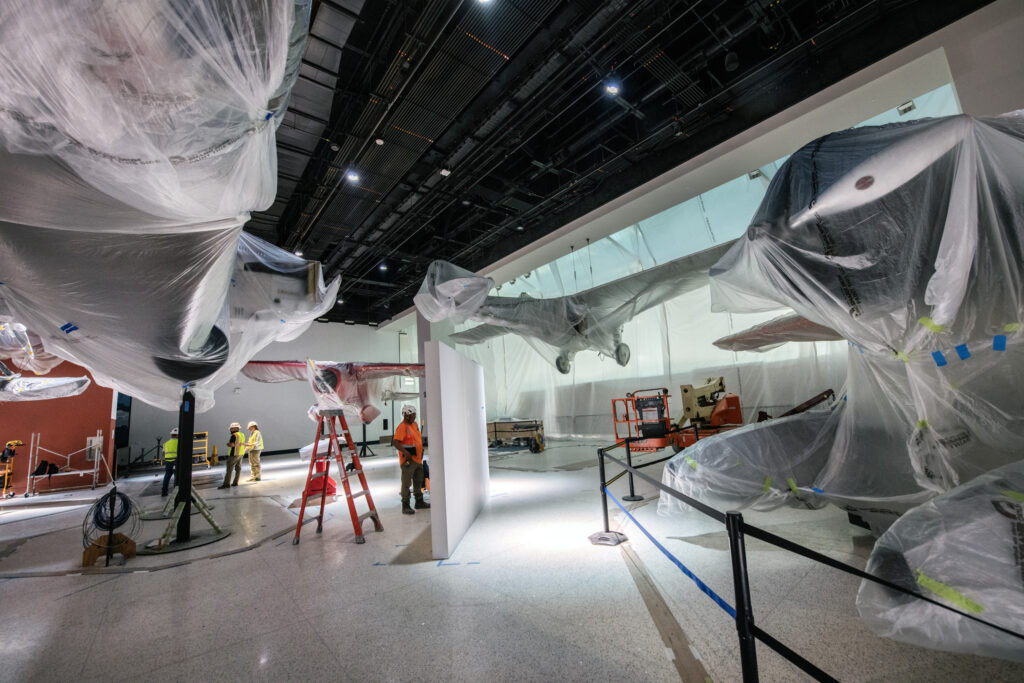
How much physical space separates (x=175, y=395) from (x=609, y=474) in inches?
226

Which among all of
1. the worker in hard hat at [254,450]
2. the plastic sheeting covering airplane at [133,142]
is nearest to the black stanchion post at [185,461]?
the plastic sheeting covering airplane at [133,142]

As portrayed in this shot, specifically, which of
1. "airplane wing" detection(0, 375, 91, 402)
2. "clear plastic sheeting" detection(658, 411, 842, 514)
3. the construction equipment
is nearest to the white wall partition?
"clear plastic sheeting" detection(658, 411, 842, 514)

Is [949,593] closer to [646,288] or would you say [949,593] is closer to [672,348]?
[646,288]

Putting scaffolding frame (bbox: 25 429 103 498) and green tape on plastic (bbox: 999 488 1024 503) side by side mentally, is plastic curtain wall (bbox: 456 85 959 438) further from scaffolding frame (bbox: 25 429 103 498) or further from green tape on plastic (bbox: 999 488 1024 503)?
scaffolding frame (bbox: 25 429 103 498)

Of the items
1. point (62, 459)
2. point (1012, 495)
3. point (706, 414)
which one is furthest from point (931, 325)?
point (62, 459)

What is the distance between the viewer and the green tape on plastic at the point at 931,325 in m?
1.95

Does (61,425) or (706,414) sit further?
(61,425)

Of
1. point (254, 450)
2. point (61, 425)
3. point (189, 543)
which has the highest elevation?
point (61, 425)

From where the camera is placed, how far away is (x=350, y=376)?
10.9 m

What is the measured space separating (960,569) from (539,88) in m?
5.75

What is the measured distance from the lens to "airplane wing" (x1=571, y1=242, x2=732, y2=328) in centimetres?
566

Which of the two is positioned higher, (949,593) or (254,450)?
(949,593)

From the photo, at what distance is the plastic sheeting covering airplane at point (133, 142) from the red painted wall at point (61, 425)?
8949 millimetres

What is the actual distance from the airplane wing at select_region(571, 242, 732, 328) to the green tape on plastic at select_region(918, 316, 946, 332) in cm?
360
